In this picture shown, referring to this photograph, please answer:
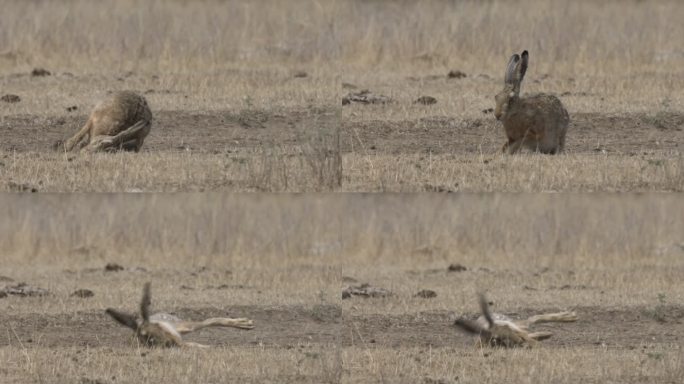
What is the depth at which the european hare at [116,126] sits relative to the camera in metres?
15.0

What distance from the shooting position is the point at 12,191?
45.9ft

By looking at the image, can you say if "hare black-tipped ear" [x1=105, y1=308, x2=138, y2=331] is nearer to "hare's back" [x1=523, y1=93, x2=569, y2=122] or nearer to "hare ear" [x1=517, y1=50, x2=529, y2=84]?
"hare's back" [x1=523, y1=93, x2=569, y2=122]

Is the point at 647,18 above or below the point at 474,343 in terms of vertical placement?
above

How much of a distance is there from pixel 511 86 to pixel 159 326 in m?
3.83

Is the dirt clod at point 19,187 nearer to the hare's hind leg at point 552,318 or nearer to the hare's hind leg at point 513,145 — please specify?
the hare's hind leg at point 513,145

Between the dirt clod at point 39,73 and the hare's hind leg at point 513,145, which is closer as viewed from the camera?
the hare's hind leg at point 513,145

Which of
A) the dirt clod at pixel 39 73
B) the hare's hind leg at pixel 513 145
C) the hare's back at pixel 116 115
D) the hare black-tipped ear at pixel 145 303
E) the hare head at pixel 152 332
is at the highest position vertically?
the hare's back at pixel 116 115

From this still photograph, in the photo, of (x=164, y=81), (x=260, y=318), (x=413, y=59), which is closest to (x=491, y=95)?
(x=413, y=59)

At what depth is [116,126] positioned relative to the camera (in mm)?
15023

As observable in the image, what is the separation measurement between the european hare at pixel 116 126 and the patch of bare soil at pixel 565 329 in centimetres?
254

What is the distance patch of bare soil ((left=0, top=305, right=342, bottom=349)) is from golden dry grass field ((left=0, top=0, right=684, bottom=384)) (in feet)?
0.13

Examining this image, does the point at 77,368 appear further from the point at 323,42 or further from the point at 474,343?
the point at 323,42

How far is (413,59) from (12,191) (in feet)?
27.0

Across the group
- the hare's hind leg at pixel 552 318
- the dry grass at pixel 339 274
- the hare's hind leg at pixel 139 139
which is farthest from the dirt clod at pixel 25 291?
the hare's hind leg at pixel 552 318
